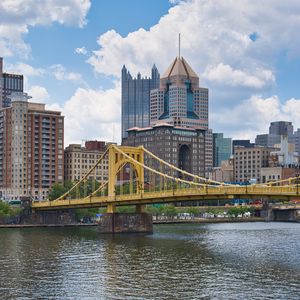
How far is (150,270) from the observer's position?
67.9 meters

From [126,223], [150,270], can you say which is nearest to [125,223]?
[126,223]

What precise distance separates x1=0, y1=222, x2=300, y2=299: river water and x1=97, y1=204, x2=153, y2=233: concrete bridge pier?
2322 cm

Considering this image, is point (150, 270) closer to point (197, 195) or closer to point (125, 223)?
point (197, 195)

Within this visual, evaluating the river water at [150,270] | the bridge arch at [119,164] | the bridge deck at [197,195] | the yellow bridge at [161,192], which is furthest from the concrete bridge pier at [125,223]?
the river water at [150,270]

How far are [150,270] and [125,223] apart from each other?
61312 millimetres

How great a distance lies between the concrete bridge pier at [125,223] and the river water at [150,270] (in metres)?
23.2

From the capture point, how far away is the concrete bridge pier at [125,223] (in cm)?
12800

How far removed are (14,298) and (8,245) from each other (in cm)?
4769

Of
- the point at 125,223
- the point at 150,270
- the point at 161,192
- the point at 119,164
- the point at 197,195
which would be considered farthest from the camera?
the point at 119,164

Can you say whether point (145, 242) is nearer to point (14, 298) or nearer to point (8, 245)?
point (8, 245)

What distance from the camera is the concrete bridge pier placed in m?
128

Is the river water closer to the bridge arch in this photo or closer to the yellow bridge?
the yellow bridge

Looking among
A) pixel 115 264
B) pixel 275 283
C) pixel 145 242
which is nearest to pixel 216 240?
pixel 145 242

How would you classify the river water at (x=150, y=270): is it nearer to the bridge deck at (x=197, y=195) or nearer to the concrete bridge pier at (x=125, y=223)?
the bridge deck at (x=197, y=195)
